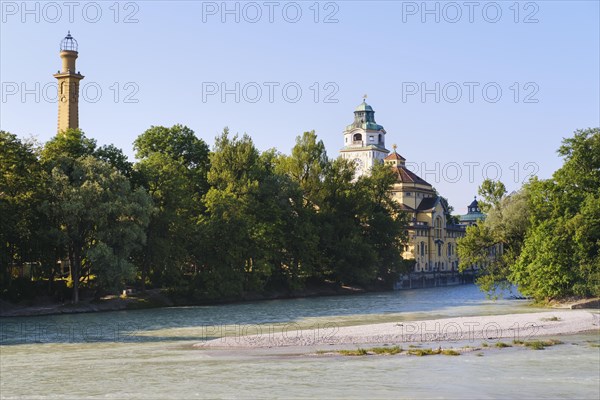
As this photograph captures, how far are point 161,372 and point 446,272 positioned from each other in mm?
116658

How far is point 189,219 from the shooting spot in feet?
283

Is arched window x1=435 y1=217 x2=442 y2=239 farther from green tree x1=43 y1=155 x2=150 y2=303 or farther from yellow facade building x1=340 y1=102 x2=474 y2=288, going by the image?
green tree x1=43 y1=155 x2=150 y2=303

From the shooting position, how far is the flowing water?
31688 millimetres

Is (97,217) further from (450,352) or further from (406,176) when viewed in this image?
(406,176)

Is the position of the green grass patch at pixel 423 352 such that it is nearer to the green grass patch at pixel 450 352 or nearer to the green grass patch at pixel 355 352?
the green grass patch at pixel 450 352

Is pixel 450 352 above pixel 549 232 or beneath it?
beneath

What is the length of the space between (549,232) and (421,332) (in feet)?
79.9

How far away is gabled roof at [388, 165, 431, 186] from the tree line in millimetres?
36246

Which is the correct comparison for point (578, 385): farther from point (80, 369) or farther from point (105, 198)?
point (105, 198)

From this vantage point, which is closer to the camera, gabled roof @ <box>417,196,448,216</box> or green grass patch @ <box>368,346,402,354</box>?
green grass patch @ <box>368,346,402,354</box>

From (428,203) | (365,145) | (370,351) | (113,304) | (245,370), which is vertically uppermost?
(365,145)

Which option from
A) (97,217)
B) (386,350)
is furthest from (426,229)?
(386,350)

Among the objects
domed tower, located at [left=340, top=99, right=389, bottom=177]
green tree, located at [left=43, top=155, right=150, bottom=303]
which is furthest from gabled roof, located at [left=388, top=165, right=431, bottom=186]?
green tree, located at [left=43, top=155, right=150, bottom=303]

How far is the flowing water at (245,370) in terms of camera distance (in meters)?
31.7
